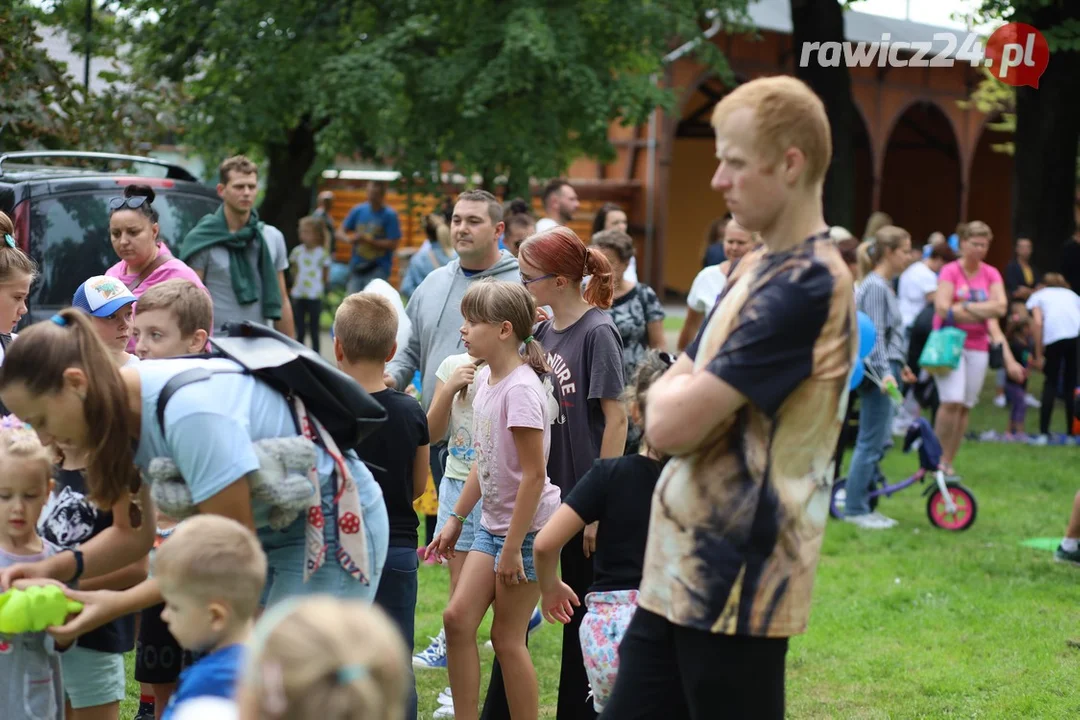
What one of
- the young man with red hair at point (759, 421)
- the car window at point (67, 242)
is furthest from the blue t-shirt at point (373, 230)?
the young man with red hair at point (759, 421)

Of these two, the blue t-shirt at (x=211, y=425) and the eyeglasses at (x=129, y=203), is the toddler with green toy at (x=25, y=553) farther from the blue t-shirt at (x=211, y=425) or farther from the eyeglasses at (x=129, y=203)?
the eyeglasses at (x=129, y=203)

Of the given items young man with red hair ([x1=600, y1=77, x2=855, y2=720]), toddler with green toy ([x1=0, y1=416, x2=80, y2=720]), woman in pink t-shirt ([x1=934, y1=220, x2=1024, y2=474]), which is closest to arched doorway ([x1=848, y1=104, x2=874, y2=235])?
woman in pink t-shirt ([x1=934, y1=220, x2=1024, y2=474])

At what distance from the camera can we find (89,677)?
375 centimetres

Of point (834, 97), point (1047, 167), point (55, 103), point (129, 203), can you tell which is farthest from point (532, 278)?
point (1047, 167)

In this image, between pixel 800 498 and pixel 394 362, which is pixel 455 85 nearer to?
pixel 394 362

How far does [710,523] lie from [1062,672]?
13.0 feet

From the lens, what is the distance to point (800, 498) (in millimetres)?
2639

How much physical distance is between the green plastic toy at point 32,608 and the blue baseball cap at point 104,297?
1815 mm

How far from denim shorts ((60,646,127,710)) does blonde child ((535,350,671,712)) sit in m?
1.34

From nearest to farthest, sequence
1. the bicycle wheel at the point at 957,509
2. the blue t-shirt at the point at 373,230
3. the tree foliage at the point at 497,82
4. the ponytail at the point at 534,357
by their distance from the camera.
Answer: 1. the ponytail at the point at 534,357
2. the bicycle wheel at the point at 957,509
3. the tree foliage at the point at 497,82
4. the blue t-shirt at the point at 373,230

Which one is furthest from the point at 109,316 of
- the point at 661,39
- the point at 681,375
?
the point at 661,39

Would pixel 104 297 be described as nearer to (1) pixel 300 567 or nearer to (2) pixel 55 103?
(1) pixel 300 567

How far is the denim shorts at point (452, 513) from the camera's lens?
470 centimetres

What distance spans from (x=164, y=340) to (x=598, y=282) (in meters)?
1.79
